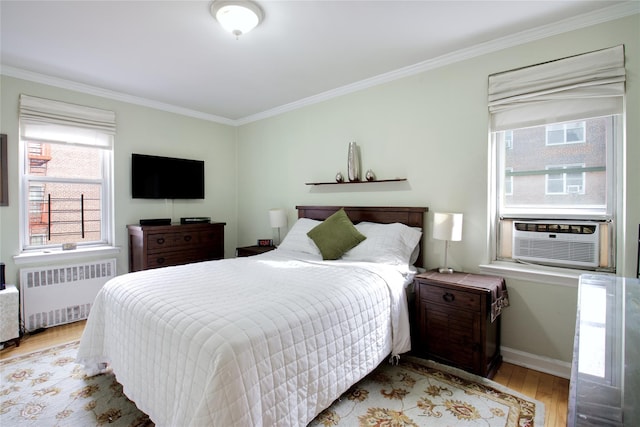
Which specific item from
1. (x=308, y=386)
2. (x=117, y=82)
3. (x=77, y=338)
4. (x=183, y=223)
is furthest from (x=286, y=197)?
(x=308, y=386)

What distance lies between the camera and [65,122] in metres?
3.28

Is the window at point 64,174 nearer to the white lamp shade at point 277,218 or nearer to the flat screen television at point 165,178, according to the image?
the flat screen television at point 165,178

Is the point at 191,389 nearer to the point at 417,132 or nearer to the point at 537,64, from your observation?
the point at 417,132

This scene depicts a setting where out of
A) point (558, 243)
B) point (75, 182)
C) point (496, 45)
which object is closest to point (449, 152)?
point (496, 45)

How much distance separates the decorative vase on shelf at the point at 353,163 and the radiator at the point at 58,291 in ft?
9.69

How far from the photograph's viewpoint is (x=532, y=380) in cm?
225

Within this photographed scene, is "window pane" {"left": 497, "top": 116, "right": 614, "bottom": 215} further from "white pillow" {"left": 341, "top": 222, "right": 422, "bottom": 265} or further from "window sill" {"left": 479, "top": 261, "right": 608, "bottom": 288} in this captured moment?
"white pillow" {"left": 341, "top": 222, "right": 422, "bottom": 265}

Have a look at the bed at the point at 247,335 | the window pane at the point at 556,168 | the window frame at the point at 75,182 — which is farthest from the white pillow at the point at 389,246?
the window frame at the point at 75,182

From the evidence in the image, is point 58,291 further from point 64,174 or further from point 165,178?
point 165,178

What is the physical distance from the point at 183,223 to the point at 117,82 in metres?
1.70

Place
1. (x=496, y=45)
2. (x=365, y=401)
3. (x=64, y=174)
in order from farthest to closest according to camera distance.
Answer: (x=64, y=174) → (x=496, y=45) → (x=365, y=401)

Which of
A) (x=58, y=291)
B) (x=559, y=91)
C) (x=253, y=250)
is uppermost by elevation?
(x=559, y=91)

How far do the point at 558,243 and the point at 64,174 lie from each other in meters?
4.73

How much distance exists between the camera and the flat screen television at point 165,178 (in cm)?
382
